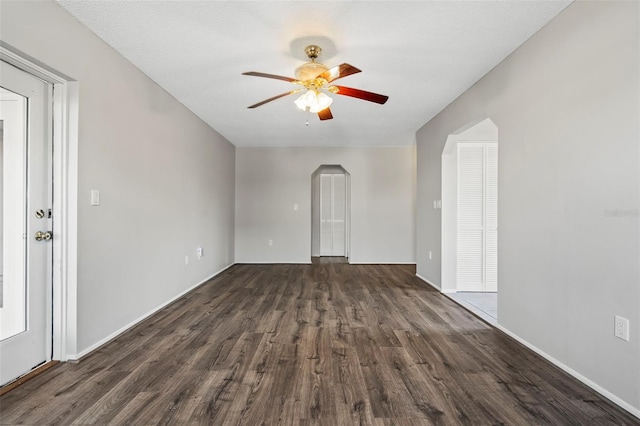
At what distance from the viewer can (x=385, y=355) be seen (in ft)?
7.53

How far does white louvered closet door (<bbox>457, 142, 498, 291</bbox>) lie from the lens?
13.5 feet

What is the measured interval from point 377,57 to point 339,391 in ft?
8.46

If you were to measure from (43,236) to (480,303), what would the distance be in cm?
415

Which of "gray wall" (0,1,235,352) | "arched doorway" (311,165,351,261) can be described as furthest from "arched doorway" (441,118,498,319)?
"arched doorway" (311,165,351,261)

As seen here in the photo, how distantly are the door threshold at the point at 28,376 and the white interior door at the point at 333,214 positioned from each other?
587 centimetres

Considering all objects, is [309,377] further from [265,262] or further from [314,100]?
[265,262]

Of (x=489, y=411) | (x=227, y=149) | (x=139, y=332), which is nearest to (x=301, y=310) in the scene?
(x=139, y=332)

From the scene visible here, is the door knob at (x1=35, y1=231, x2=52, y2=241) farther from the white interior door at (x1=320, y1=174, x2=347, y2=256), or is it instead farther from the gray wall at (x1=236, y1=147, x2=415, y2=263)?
the white interior door at (x1=320, y1=174, x2=347, y2=256)

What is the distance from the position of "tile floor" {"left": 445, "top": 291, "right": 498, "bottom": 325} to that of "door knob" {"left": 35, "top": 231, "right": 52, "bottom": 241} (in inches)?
146

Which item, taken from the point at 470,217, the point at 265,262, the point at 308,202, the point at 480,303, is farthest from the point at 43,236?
the point at 308,202

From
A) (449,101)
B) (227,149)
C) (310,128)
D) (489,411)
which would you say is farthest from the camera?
(227,149)

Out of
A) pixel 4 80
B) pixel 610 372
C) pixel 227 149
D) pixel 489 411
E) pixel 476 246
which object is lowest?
pixel 489 411

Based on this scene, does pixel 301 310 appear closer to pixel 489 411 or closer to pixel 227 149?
pixel 489 411

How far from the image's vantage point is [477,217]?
163 inches
